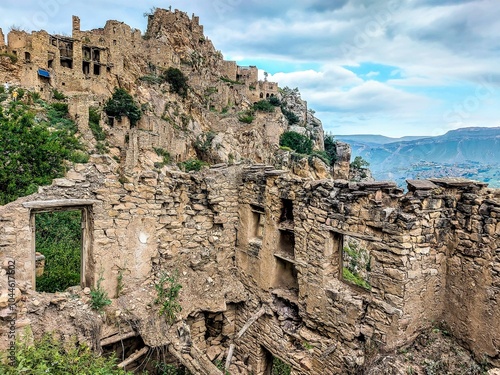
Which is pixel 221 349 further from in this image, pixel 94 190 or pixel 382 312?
pixel 94 190

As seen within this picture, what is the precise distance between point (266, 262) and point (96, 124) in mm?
22512

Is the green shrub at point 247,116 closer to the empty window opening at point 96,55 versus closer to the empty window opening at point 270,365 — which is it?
the empty window opening at point 96,55

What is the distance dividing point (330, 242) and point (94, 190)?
4480 mm

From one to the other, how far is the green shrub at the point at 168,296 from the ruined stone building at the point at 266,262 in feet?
0.47

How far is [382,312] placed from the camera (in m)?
5.45

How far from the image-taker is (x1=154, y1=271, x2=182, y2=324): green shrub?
21.2 ft

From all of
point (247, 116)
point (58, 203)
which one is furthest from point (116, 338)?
point (247, 116)

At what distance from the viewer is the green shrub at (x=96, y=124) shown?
79.3 feet

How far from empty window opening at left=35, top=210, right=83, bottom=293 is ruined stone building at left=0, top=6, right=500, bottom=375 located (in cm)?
98

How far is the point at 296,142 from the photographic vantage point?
141 feet

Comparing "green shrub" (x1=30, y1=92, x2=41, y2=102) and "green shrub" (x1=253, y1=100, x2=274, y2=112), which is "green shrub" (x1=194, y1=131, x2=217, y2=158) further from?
"green shrub" (x1=253, y1=100, x2=274, y2=112)

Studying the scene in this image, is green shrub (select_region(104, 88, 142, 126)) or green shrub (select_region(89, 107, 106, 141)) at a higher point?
green shrub (select_region(104, 88, 142, 126))

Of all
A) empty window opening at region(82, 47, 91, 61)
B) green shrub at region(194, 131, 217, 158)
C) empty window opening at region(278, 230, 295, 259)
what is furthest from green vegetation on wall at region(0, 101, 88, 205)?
empty window opening at region(82, 47, 91, 61)

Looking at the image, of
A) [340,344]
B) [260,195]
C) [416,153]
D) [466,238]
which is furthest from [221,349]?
[416,153]
